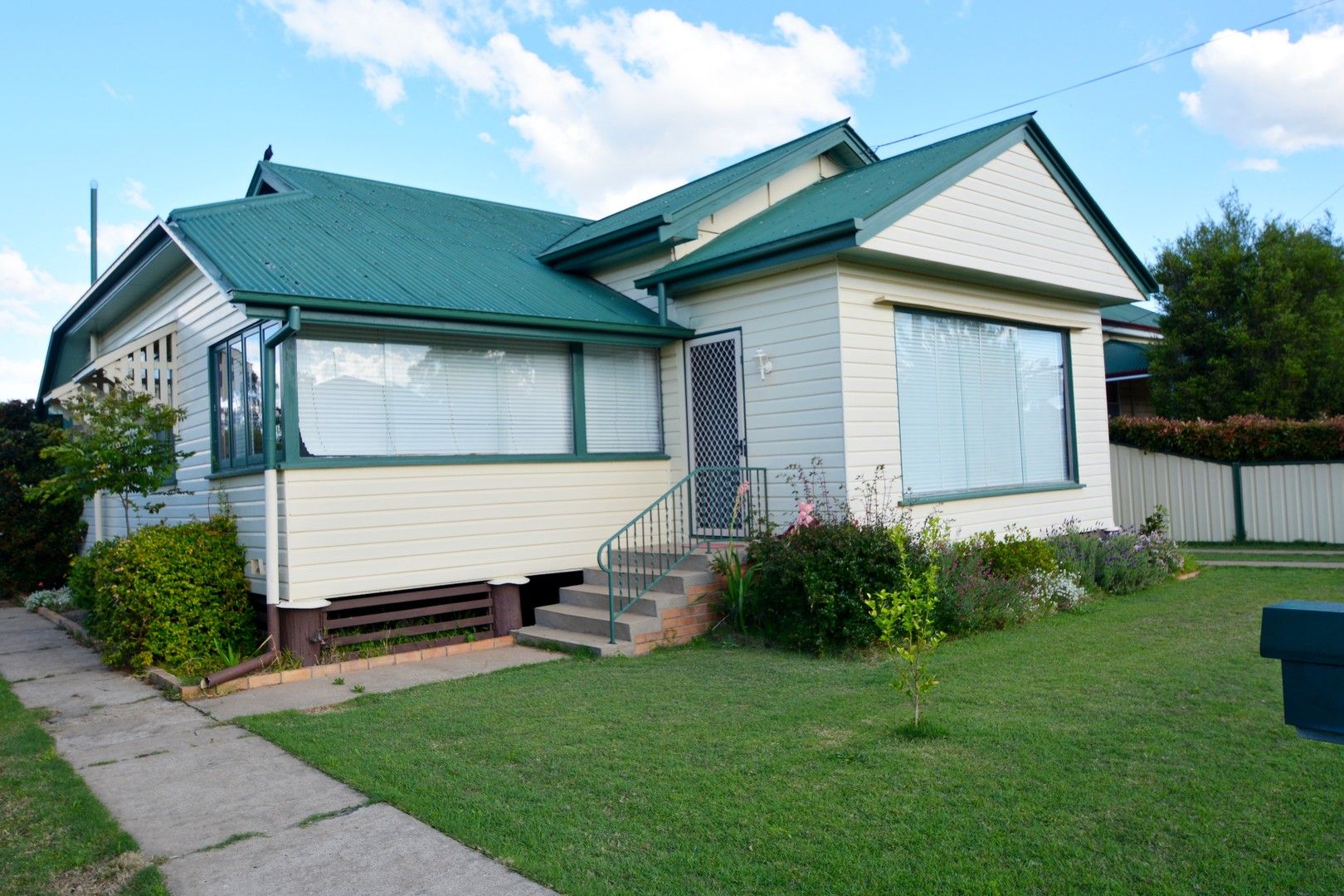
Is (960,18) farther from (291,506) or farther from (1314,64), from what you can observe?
(291,506)

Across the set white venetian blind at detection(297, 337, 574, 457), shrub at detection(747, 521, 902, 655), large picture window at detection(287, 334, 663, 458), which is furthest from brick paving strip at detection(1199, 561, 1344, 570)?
white venetian blind at detection(297, 337, 574, 457)

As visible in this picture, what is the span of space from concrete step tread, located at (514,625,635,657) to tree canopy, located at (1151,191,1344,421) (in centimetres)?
1475

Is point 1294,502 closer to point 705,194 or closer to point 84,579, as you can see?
point 705,194

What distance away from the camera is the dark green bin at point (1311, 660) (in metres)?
1.86

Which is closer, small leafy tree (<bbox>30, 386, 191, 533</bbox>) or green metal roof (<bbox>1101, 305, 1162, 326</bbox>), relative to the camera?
small leafy tree (<bbox>30, 386, 191, 533</bbox>)

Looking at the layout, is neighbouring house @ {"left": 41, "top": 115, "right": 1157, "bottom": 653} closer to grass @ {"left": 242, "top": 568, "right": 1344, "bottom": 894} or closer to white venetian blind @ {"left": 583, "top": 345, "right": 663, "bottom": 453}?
white venetian blind @ {"left": 583, "top": 345, "right": 663, "bottom": 453}

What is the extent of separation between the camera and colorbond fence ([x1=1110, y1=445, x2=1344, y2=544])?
49.2ft

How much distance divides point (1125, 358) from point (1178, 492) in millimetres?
6748

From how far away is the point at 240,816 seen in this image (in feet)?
15.8

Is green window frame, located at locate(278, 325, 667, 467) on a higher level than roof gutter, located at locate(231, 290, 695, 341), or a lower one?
lower

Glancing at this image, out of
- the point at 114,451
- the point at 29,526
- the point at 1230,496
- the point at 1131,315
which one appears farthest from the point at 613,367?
the point at 1131,315

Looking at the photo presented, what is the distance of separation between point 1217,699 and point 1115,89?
13288 mm

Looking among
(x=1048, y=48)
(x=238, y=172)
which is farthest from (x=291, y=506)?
(x=1048, y=48)

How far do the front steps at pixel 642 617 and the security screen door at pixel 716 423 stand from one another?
3.77 ft
